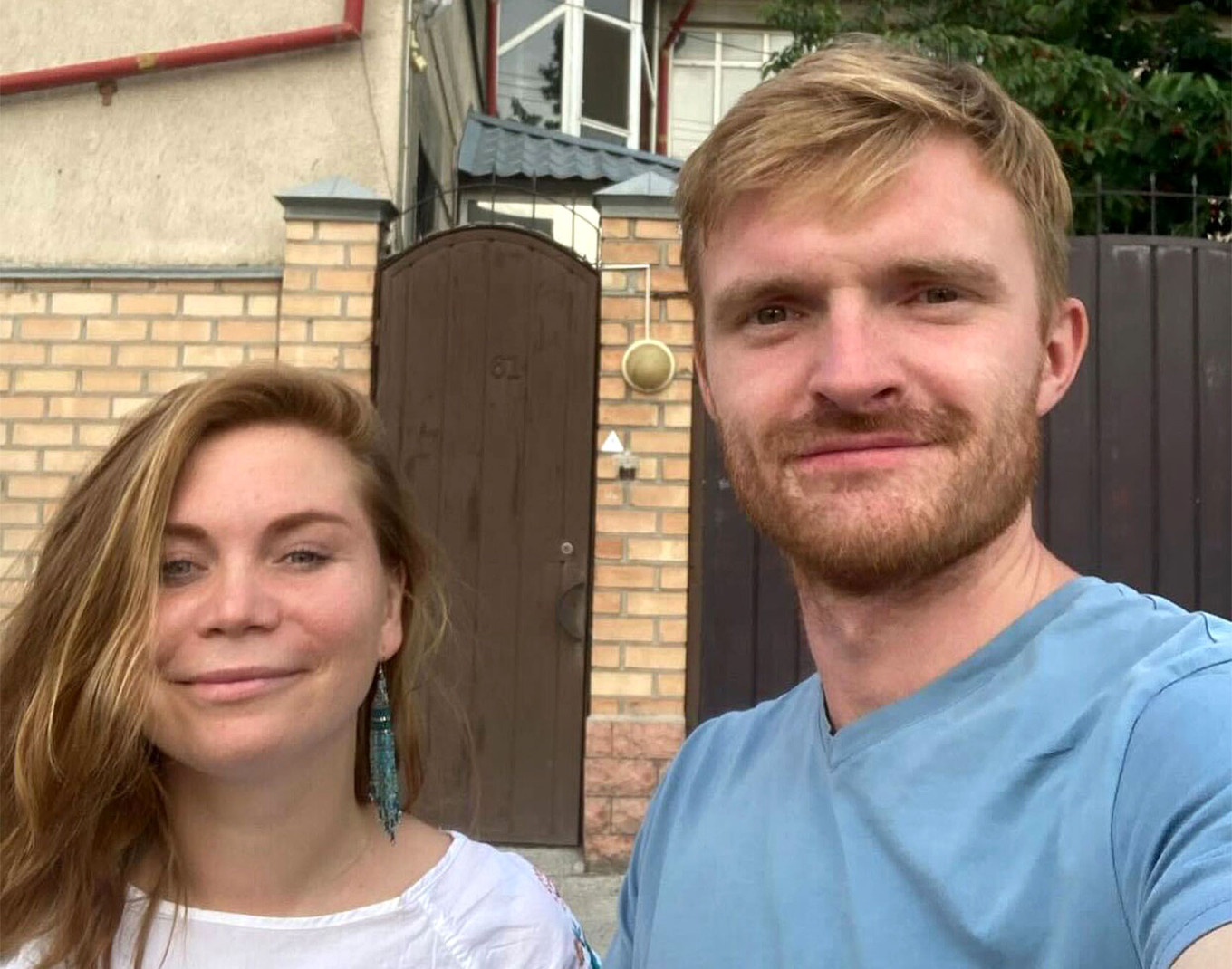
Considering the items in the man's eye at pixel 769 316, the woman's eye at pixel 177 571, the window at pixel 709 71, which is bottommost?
the woman's eye at pixel 177 571

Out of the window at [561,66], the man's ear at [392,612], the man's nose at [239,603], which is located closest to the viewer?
the man's nose at [239,603]

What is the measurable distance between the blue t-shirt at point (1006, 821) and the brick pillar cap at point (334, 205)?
3395 mm

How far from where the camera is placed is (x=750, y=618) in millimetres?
4215

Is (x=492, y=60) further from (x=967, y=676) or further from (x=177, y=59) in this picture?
(x=967, y=676)

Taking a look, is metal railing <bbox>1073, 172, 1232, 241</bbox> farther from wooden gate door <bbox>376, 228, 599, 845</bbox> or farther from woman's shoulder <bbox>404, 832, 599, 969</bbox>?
woman's shoulder <bbox>404, 832, 599, 969</bbox>

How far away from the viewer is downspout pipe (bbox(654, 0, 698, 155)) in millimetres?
12023

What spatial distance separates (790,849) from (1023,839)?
0.25m

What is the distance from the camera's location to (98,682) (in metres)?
1.51

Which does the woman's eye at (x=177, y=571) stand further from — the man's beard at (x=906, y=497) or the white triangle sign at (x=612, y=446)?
the white triangle sign at (x=612, y=446)

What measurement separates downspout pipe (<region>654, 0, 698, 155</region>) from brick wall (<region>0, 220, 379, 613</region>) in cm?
850

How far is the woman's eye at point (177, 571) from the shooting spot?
5.04 ft

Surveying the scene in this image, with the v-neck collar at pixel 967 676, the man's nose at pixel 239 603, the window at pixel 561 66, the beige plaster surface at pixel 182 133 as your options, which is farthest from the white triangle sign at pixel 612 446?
the window at pixel 561 66

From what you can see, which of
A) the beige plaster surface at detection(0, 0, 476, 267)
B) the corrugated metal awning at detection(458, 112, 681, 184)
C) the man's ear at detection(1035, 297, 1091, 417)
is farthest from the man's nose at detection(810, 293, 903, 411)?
the corrugated metal awning at detection(458, 112, 681, 184)

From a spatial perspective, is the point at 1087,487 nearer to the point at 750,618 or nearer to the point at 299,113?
the point at 750,618
